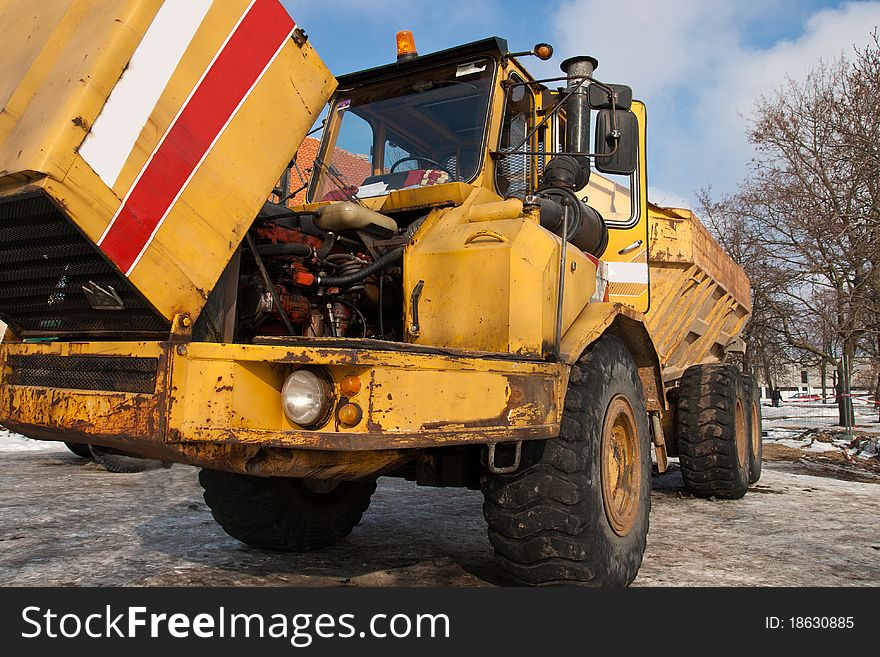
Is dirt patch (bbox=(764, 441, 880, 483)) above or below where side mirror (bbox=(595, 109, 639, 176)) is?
below

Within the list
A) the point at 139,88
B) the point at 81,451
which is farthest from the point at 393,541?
the point at 81,451

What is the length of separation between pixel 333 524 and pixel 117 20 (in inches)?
116

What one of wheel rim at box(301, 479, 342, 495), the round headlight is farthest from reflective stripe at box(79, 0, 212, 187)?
wheel rim at box(301, 479, 342, 495)

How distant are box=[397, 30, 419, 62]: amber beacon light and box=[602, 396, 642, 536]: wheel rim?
94.7 inches

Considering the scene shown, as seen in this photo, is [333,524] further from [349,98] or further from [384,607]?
[349,98]

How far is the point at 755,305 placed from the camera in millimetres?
18734

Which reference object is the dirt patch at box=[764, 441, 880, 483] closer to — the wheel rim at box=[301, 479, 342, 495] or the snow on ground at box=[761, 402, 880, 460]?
the snow on ground at box=[761, 402, 880, 460]

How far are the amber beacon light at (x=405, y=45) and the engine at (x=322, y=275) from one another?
1420mm

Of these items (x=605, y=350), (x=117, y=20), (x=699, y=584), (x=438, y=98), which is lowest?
(x=699, y=584)

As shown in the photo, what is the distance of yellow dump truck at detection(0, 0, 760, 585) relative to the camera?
2.39m

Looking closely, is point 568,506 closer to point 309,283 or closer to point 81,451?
point 309,283

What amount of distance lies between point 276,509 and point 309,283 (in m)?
1.47

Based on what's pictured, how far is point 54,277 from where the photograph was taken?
2668 millimetres

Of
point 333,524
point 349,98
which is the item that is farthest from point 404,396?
point 349,98
